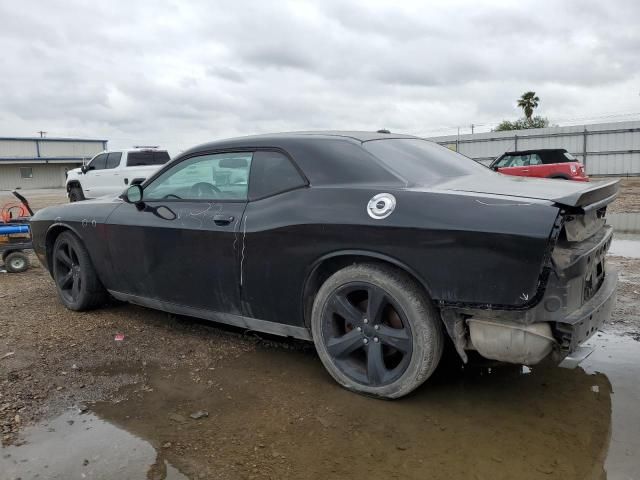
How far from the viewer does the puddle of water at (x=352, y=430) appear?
8.00 ft

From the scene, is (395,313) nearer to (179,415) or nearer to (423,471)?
(423,471)

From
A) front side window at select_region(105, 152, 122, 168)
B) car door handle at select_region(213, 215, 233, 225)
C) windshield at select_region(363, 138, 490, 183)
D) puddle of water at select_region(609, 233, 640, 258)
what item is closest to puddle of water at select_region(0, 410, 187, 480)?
car door handle at select_region(213, 215, 233, 225)

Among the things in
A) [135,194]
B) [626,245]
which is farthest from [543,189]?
[626,245]

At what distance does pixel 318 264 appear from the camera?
313 cm

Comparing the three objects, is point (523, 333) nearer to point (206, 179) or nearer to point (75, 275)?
point (206, 179)

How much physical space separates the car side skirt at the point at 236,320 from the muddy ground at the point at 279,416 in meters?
0.26

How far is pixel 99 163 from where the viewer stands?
1686cm

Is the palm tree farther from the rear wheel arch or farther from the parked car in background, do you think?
the rear wheel arch

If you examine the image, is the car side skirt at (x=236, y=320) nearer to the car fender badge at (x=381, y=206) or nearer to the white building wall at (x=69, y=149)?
the car fender badge at (x=381, y=206)

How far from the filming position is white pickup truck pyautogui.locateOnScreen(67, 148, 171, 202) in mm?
16000

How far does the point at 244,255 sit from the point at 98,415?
1.24 metres

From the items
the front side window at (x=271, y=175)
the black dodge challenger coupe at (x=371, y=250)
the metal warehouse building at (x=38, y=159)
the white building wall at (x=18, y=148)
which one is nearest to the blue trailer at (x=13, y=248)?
the black dodge challenger coupe at (x=371, y=250)

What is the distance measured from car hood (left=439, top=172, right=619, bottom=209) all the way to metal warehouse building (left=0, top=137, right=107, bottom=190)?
4901 cm

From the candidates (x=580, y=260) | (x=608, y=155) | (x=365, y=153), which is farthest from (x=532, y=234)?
(x=608, y=155)
